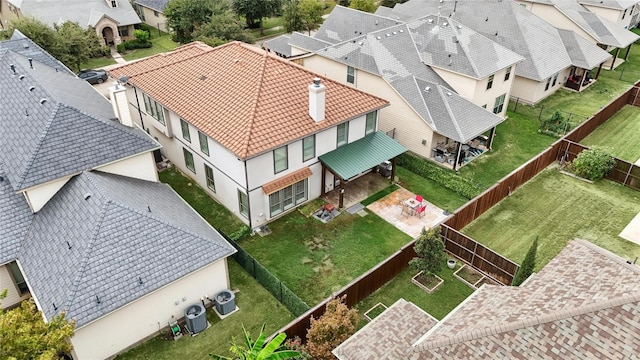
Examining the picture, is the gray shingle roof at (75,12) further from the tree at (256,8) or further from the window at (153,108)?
the window at (153,108)

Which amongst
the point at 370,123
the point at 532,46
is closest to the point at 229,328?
the point at 370,123

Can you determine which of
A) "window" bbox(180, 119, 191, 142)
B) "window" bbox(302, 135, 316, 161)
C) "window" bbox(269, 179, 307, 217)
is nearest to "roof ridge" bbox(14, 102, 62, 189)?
"window" bbox(180, 119, 191, 142)

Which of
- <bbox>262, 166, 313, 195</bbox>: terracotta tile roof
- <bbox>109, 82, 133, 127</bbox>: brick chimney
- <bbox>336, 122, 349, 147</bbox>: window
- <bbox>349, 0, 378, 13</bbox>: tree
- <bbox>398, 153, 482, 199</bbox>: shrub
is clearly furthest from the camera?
<bbox>349, 0, 378, 13</bbox>: tree

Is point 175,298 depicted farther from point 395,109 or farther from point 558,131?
point 558,131

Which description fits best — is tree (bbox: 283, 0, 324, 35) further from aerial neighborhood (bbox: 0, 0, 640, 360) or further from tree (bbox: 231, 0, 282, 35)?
aerial neighborhood (bbox: 0, 0, 640, 360)

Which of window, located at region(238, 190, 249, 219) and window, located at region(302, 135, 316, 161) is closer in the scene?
window, located at region(238, 190, 249, 219)

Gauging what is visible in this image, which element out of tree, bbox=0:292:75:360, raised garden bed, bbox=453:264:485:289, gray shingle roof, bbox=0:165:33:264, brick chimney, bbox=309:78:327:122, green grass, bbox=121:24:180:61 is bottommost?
raised garden bed, bbox=453:264:485:289
